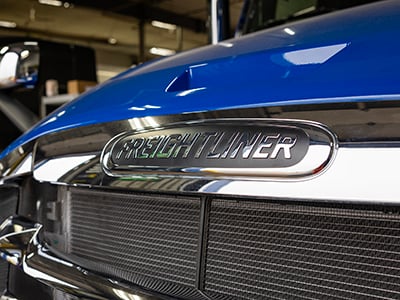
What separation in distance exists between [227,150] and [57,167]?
557 millimetres

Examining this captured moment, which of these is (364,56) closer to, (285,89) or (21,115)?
(285,89)

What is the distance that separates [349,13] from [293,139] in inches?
22.3

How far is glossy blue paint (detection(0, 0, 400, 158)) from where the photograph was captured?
0.85 metres

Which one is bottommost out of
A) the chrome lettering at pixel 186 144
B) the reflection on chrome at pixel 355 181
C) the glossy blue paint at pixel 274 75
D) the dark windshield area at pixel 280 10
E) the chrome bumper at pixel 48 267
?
the chrome bumper at pixel 48 267

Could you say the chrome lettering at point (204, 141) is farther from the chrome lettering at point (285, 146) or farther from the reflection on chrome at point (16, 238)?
the reflection on chrome at point (16, 238)

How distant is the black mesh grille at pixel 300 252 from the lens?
2.59ft

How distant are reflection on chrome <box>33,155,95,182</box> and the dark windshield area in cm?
132

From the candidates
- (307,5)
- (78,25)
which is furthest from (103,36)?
(307,5)

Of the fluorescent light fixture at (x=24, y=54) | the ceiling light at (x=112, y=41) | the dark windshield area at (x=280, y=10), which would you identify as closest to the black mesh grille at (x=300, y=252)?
the fluorescent light fixture at (x=24, y=54)

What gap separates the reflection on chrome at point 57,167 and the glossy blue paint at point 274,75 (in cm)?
9

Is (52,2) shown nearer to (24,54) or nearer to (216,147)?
(24,54)

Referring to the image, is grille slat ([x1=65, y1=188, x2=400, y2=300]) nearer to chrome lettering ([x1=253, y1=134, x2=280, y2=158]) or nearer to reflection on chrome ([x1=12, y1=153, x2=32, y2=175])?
chrome lettering ([x1=253, y1=134, x2=280, y2=158])

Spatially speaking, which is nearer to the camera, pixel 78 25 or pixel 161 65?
pixel 161 65

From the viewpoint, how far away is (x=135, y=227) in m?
1.18
